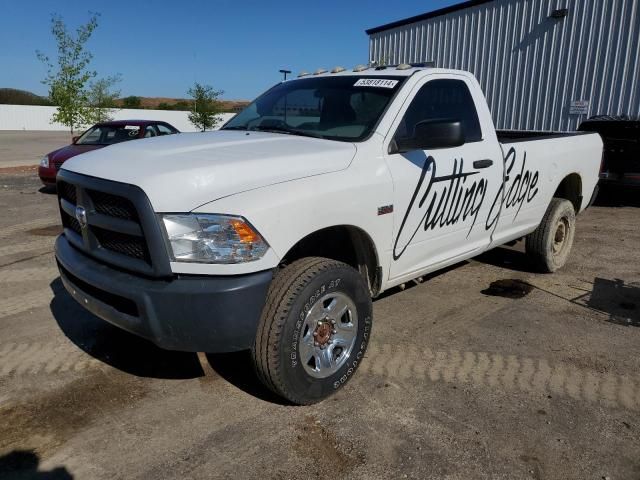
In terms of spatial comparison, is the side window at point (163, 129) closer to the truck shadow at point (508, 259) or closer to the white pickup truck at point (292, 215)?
the truck shadow at point (508, 259)

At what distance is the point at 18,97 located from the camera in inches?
2817

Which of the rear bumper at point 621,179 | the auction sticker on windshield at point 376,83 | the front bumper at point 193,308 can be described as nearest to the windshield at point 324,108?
the auction sticker on windshield at point 376,83

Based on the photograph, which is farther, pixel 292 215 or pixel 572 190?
pixel 572 190

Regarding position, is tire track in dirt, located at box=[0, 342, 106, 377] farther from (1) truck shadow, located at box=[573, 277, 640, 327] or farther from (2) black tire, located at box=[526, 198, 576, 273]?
(2) black tire, located at box=[526, 198, 576, 273]

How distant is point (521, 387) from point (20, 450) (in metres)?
2.85

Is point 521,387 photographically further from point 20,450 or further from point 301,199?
point 20,450

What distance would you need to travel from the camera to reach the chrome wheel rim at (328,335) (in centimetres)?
297

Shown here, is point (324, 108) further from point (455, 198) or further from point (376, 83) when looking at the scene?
point (455, 198)

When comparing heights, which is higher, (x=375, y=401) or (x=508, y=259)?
(x=375, y=401)

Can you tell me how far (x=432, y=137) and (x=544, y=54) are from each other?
518 inches

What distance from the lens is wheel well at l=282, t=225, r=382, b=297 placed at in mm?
3322

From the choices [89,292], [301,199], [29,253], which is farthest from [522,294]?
[29,253]

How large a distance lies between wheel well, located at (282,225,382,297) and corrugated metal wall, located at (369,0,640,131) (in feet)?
40.5

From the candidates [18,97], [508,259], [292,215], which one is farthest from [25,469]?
[18,97]
